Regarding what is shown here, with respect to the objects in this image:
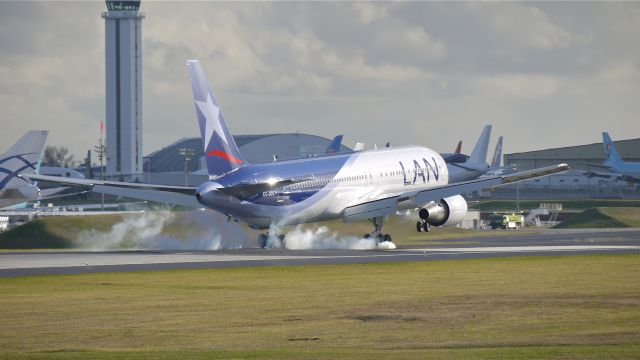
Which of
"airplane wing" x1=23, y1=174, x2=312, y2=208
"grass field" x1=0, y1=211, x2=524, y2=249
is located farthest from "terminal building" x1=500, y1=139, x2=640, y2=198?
"airplane wing" x1=23, y1=174, x2=312, y2=208

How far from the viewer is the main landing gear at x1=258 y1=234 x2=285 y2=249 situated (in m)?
65.9

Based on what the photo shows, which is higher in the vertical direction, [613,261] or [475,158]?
[475,158]

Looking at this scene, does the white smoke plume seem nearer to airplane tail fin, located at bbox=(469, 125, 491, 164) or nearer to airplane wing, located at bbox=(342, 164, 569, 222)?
airplane wing, located at bbox=(342, 164, 569, 222)

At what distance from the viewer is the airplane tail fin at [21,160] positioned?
7656 centimetres

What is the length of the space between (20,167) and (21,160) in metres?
0.47

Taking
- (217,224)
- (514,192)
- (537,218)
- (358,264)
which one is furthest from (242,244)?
(514,192)

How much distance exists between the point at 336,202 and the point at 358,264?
54.0 ft

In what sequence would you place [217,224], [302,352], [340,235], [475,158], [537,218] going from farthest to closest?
[537,218], [475,158], [340,235], [217,224], [302,352]

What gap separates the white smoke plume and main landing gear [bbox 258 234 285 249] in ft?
6.47

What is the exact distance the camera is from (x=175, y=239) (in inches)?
2685

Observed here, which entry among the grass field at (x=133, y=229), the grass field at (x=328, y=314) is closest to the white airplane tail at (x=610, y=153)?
the grass field at (x=133, y=229)

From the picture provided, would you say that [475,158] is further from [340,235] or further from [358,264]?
[358,264]

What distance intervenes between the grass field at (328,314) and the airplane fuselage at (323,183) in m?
12.3

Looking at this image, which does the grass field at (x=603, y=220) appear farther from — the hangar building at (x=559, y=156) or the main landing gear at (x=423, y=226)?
the hangar building at (x=559, y=156)
